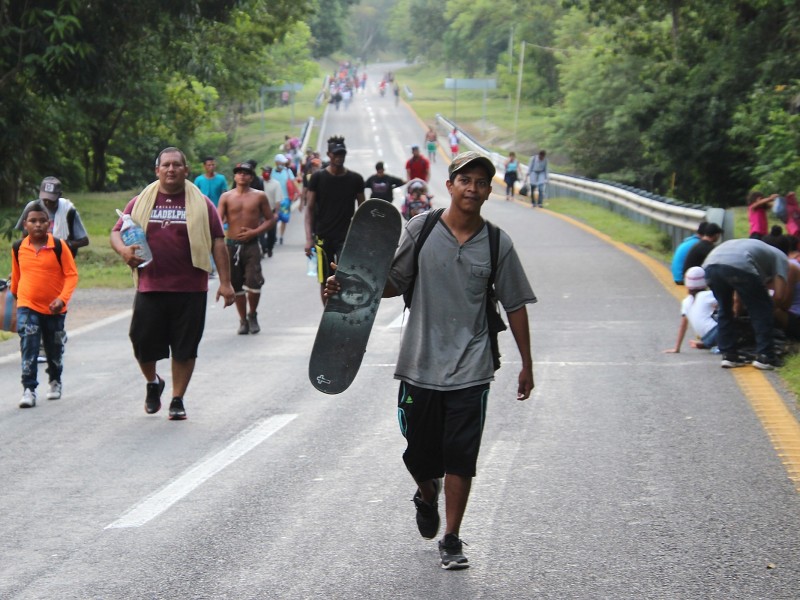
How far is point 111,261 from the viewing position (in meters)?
22.4

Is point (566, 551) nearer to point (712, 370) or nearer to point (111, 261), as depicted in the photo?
point (712, 370)

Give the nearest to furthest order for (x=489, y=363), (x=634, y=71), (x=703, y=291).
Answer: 1. (x=489, y=363)
2. (x=703, y=291)
3. (x=634, y=71)

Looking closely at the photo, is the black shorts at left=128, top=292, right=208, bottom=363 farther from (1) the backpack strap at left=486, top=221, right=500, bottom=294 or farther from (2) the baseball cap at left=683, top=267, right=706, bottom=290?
(2) the baseball cap at left=683, top=267, right=706, bottom=290

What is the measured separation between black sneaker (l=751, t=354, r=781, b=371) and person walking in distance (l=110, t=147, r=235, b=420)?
4.43m

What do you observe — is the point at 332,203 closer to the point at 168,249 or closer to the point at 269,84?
the point at 168,249

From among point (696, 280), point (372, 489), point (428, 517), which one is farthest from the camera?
point (696, 280)

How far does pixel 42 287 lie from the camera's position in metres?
10.0

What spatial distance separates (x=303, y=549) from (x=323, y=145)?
2529 inches

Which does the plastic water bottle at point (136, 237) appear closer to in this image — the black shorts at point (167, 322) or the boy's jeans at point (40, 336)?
the black shorts at point (167, 322)

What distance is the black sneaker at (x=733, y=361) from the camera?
10914mm

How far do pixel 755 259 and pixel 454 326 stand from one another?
5967 millimetres

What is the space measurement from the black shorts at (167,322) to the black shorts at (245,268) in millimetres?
4847

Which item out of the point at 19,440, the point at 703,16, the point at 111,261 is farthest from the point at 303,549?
the point at 703,16

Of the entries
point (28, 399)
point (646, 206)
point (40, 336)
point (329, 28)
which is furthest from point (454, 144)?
point (329, 28)
